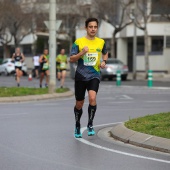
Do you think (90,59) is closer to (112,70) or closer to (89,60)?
(89,60)

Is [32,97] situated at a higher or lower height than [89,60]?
lower

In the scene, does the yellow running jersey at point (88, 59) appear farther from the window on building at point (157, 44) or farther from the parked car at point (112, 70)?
the window on building at point (157, 44)

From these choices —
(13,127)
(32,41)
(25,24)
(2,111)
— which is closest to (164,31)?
(25,24)

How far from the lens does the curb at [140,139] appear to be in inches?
382

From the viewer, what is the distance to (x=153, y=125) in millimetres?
11289

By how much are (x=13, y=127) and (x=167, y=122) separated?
10.2 feet

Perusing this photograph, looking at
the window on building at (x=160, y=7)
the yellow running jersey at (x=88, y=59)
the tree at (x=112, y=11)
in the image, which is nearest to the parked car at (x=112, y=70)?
the window on building at (x=160, y=7)

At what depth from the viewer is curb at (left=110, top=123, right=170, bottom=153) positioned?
971cm

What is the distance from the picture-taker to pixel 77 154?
9.30 metres

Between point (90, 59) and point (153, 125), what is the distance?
164 cm

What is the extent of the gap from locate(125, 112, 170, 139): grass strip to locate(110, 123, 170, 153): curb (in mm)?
139

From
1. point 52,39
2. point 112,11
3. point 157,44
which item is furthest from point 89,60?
point 157,44

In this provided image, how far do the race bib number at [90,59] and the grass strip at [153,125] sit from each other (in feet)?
4.52

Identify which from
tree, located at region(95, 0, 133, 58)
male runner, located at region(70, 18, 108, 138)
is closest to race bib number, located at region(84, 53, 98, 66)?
male runner, located at region(70, 18, 108, 138)
